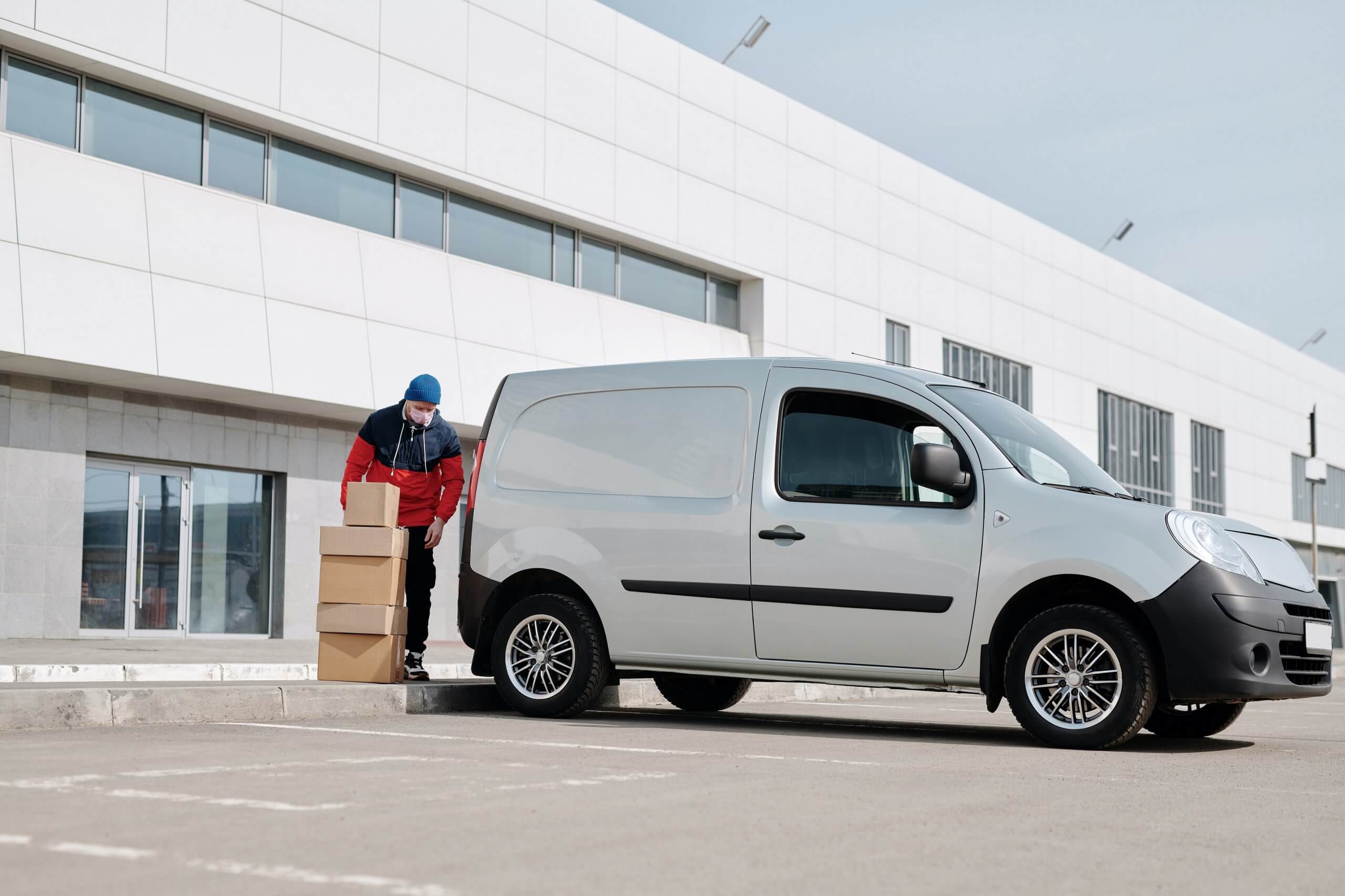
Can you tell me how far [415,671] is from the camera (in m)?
9.54

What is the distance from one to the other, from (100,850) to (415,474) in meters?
5.94

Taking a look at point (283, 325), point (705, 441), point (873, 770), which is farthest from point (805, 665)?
point (283, 325)

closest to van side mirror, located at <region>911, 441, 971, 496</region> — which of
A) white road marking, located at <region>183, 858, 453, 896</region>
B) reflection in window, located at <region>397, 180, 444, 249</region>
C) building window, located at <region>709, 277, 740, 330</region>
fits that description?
white road marking, located at <region>183, 858, 453, 896</region>

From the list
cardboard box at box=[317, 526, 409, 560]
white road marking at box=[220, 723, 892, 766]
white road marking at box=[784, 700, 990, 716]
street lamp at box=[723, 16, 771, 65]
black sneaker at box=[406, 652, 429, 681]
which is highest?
street lamp at box=[723, 16, 771, 65]

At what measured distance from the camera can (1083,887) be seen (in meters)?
3.49

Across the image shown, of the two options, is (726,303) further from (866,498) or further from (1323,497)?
(1323,497)

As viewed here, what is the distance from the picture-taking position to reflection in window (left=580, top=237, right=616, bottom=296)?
23.9 metres

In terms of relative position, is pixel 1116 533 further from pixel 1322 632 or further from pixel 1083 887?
pixel 1083 887

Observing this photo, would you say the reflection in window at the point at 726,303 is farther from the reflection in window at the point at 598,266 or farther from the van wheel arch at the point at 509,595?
the van wheel arch at the point at 509,595

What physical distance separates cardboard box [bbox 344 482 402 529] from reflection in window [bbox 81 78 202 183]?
9777mm

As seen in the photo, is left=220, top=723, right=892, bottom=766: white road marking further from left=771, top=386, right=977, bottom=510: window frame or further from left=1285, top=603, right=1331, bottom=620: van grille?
left=1285, top=603, right=1331, bottom=620: van grille

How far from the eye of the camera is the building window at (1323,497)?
52.6 meters

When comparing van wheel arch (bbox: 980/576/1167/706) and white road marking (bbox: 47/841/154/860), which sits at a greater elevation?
van wheel arch (bbox: 980/576/1167/706)

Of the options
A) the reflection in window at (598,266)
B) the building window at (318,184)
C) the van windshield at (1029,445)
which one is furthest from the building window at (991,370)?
the van windshield at (1029,445)
